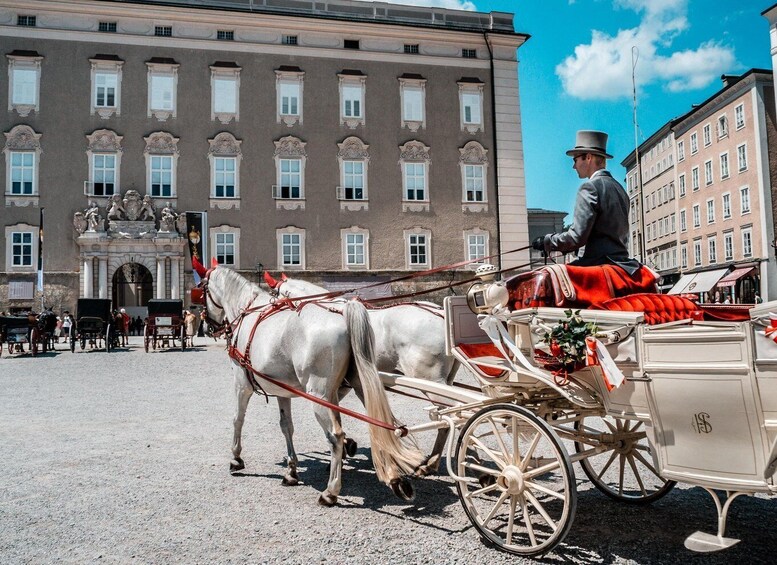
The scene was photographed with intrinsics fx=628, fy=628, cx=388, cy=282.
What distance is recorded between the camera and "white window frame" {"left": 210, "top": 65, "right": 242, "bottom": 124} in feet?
97.6

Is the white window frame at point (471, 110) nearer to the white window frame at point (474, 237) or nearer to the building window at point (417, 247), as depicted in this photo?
the white window frame at point (474, 237)

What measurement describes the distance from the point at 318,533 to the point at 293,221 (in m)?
26.7

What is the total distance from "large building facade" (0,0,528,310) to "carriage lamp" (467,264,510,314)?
1021 inches

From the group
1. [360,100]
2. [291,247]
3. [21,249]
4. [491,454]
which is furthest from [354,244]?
[491,454]

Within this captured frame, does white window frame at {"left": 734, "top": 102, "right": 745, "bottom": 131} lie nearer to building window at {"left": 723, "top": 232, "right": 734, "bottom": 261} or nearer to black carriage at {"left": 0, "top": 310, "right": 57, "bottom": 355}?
building window at {"left": 723, "top": 232, "right": 734, "bottom": 261}

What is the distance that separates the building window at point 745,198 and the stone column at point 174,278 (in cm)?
3331

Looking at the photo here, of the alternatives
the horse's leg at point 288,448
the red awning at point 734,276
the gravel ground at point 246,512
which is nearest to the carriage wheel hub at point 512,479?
the gravel ground at point 246,512

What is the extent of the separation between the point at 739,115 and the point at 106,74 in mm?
36326

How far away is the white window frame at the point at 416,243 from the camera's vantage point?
103 feet

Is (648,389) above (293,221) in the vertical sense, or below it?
below

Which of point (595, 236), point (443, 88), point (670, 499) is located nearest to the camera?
point (595, 236)

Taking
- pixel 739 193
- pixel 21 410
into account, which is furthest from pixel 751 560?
pixel 739 193

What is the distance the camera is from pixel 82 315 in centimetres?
2158

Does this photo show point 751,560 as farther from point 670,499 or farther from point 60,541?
point 60,541
